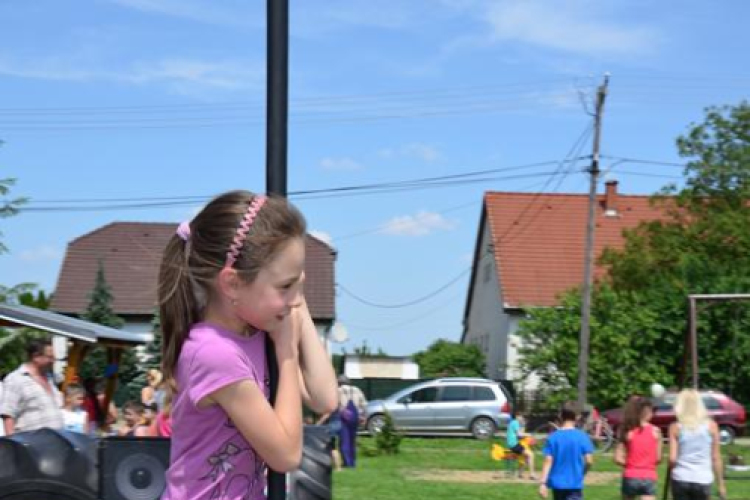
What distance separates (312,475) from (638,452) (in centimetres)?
525

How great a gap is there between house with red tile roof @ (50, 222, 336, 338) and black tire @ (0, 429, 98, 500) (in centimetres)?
4272

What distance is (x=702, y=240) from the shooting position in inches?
1586

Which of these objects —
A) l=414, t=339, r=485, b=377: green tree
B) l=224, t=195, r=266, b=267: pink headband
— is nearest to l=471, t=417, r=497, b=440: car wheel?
l=414, t=339, r=485, b=377: green tree

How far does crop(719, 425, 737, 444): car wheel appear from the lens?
26.6 m

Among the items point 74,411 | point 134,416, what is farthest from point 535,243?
point 74,411

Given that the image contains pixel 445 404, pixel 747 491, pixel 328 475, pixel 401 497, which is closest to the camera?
pixel 328 475

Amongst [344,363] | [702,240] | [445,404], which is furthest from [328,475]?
[344,363]

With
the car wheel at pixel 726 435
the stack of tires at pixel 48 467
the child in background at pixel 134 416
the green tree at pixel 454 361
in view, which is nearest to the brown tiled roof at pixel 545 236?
the green tree at pixel 454 361

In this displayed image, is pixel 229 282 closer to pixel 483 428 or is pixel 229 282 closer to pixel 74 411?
pixel 74 411

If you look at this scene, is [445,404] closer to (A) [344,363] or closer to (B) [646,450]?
(A) [344,363]

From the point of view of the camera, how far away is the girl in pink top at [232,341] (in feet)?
7.54

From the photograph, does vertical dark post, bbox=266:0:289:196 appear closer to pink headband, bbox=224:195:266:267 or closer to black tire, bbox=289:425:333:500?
pink headband, bbox=224:195:266:267

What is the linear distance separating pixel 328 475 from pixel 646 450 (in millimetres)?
5066

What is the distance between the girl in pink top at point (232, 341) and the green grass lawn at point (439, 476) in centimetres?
1297
